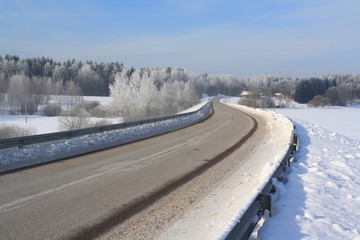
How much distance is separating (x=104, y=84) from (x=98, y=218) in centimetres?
13832

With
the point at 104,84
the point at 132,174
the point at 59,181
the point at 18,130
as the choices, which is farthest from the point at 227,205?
the point at 104,84

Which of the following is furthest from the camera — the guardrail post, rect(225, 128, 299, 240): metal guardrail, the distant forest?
the distant forest

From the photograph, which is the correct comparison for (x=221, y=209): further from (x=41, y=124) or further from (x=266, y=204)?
(x=41, y=124)

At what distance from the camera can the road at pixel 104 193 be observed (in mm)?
5570

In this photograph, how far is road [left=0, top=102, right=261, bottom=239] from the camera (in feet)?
18.3

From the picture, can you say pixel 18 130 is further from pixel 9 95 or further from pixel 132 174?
pixel 9 95

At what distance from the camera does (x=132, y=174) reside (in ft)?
30.6

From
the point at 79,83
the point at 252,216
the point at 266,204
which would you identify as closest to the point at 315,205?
the point at 266,204

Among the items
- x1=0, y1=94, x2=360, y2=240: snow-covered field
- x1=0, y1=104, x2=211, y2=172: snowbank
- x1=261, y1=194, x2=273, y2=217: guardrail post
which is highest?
x1=261, y1=194, x2=273, y2=217: guardrail post

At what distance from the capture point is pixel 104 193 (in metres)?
7.45

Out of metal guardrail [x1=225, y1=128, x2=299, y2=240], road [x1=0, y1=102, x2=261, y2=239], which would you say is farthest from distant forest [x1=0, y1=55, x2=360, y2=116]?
metal guardrail [x1=225, y1=128, x2=299, y2=240]

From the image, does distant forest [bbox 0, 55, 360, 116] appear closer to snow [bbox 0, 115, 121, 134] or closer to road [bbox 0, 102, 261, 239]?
snow [bbox 0, 115, 121, 134]

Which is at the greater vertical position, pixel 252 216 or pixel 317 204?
pixel 252 216

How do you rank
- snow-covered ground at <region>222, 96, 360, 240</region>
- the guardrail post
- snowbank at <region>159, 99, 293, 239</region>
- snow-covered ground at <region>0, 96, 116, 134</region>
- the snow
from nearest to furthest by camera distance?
snow-covered ground at <region>222, 96, 360, 240</region>, snowbank at <region>159, 99, 293, 239</region>, the guardrail post, the snow, snow-covered ground at <region>0, 96, 116, 134</region>
